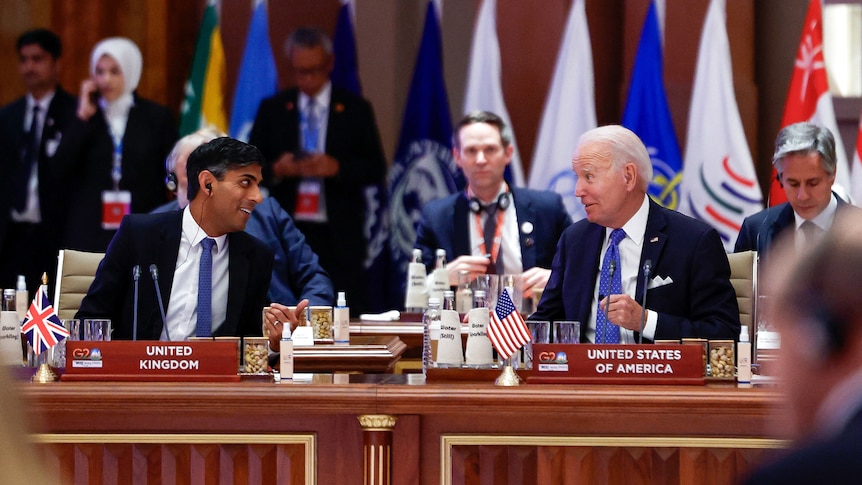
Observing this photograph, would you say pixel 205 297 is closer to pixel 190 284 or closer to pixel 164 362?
pixel 190 284

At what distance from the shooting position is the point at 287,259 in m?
5.57

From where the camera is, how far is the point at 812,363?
3.57ft

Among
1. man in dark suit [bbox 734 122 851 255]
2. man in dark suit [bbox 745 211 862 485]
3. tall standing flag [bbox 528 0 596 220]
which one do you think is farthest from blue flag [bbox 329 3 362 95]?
man in dark suit [bbox 745 211 862 485]

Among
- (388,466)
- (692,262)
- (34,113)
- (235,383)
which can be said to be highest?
(34,113)

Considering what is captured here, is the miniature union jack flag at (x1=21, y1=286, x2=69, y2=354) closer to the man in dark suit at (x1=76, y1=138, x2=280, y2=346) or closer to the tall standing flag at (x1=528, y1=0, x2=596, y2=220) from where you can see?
the man in dark suit at (x1=76, y1=138, x2=280, y2=346)


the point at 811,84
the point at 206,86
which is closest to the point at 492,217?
the point at 811,84

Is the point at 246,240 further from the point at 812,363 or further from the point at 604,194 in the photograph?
the point at 812,363

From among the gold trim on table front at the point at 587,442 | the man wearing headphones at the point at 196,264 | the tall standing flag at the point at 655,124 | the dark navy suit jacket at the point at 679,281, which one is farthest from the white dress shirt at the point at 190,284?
the tall standing flag at the point at 655,124

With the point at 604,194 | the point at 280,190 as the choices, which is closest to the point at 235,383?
the point at 604,194

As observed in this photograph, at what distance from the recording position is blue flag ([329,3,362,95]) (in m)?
7.77

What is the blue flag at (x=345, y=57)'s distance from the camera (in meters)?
7.77

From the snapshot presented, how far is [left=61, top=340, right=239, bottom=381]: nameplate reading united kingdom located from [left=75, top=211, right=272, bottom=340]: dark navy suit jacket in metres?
0.79

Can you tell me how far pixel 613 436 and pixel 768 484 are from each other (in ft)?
7.10

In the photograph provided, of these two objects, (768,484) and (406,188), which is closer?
(768,484)
